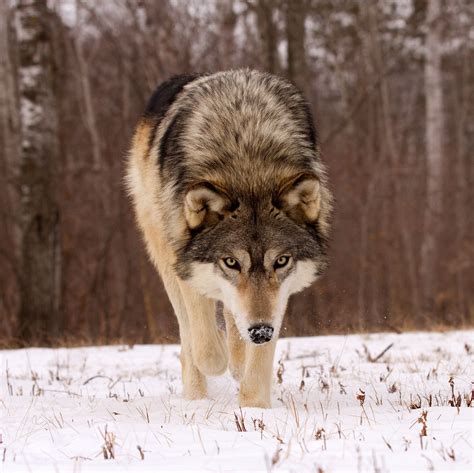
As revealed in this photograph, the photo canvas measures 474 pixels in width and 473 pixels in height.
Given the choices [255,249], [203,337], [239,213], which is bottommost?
[203,337]

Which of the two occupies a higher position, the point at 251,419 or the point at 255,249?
the point at 255,249

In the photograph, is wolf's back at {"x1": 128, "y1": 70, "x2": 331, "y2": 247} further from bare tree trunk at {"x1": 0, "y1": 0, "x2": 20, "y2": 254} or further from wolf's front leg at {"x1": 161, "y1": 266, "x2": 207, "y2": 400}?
bare tree trunk at {"x1": 0, "y1": 0, "x2": 20, "y2": 254}

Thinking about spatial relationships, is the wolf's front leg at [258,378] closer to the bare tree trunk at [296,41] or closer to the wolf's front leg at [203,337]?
the wolf's front leg at [203,337]

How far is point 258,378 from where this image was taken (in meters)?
4.58

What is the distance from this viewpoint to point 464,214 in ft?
55.9

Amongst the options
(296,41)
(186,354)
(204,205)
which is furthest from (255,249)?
(296,41)

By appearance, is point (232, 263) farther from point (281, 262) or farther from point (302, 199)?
point (302, 199)

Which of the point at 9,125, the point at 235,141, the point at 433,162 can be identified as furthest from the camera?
the point at 433,162

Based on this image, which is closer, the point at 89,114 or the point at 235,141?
the point at 235,141

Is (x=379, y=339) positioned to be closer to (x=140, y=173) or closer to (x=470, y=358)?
(x=470, y=358)

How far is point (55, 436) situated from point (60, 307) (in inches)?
291

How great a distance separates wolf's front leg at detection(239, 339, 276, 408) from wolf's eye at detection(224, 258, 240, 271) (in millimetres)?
555

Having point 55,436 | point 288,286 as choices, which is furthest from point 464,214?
point 55,436

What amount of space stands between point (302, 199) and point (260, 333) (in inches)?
34.6
